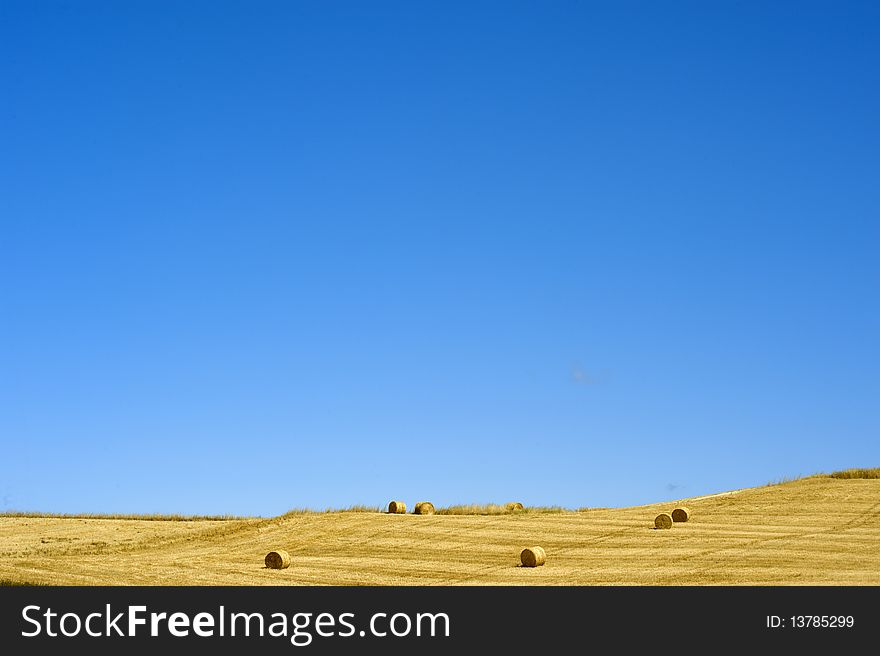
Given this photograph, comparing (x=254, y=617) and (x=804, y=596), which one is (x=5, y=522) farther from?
(x=804, y=596)

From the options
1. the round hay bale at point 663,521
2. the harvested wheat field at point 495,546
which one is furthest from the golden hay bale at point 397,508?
the round hay bale at point 663,521

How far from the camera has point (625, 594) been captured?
757 inches

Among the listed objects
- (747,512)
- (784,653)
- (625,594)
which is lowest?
(784,653)

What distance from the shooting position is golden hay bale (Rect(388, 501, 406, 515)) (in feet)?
138

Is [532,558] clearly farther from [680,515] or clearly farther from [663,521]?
[680,515]

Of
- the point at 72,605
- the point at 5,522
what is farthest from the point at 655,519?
the point at 5,522

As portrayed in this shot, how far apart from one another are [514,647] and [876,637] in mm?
5674

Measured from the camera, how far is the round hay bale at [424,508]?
42.2 meters

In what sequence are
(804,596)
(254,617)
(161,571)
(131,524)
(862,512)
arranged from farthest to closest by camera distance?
(131,524)
(862,512)
(161,571)
(804,596)
(254,617)

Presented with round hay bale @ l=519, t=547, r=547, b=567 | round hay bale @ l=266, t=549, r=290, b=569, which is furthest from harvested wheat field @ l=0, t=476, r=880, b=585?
round hay bale @ l=519, t=547, r=547, b=567

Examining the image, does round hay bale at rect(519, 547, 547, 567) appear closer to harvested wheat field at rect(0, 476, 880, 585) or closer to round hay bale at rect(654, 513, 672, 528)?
harvested wheat field at rect(0, 476, 880, 585)

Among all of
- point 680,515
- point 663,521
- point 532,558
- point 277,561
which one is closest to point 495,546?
point 532,558

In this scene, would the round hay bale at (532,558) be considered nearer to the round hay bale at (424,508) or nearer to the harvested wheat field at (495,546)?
the harvested wheat field at (495,546)

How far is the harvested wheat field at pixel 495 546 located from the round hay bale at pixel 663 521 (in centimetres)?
45
